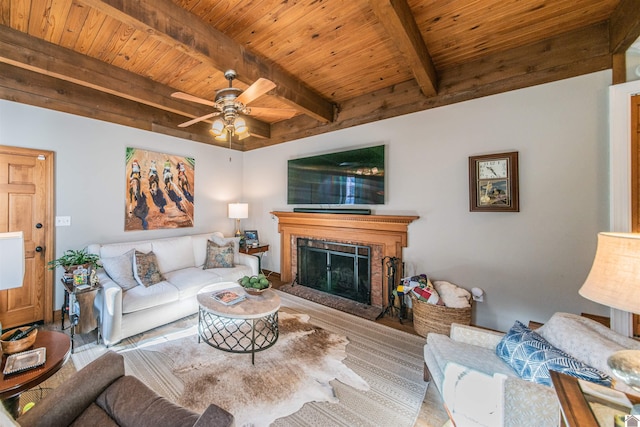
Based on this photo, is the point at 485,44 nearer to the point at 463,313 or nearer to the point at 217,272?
the point at 463,313

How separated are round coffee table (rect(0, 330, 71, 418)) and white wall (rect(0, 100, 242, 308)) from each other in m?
2.13

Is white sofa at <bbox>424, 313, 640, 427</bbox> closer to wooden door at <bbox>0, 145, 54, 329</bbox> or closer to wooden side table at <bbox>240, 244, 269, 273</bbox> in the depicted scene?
wooden side table at <bbox>240, 244, 269, 273</bbox>

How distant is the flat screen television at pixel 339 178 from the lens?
3365 mm

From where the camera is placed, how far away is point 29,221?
2.80 meters

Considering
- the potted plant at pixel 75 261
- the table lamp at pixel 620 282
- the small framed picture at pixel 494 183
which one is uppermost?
the small framed picture at pixel 494 183

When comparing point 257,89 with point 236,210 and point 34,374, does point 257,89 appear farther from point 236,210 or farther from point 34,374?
point 236,210

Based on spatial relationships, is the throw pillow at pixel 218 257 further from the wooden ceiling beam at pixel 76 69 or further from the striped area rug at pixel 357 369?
the wooden ceiling beam at pixel 76 69

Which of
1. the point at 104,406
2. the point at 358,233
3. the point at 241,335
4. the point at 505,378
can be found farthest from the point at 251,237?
the point at 505,378

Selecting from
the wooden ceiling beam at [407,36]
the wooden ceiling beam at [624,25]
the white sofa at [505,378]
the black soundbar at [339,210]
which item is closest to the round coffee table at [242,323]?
the white sofa at [505,378]

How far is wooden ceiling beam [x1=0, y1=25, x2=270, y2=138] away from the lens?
7.11ft

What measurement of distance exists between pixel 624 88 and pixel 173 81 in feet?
14.6

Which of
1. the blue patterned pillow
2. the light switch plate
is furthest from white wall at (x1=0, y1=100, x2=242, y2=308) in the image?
the blue patterned pillow

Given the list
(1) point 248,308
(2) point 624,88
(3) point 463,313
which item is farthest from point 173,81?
(2) point 624,88

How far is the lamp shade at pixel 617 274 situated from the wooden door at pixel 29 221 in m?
4.65
